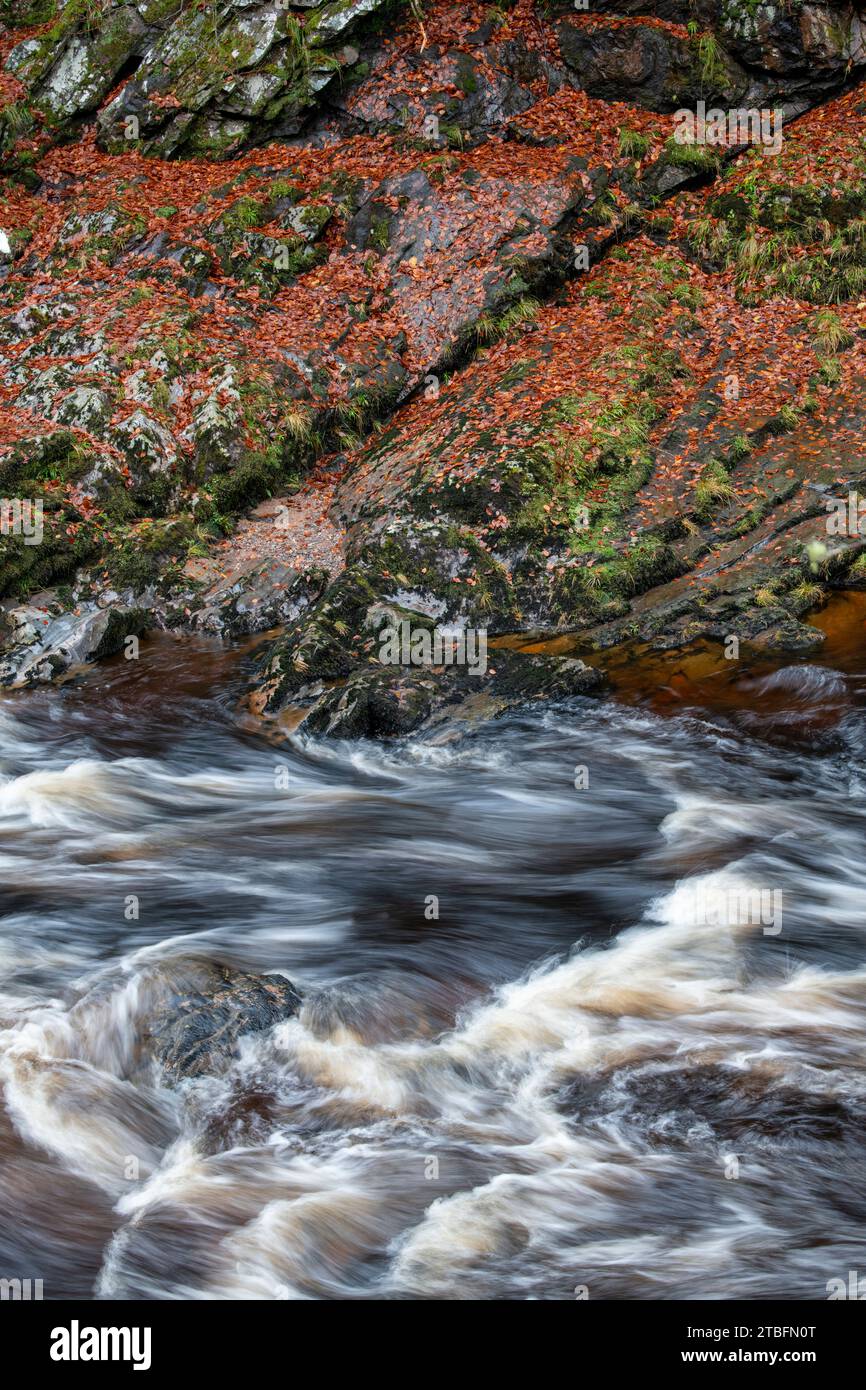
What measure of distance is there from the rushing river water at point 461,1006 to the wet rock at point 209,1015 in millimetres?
111

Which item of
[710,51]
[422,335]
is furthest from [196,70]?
[710,51]

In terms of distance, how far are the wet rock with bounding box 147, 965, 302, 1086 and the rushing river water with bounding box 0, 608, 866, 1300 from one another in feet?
0.36

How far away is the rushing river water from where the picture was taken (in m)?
4.43

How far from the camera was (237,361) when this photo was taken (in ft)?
43.5

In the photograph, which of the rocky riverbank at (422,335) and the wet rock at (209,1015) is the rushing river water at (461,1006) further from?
the rocky riverbank at (422,335)

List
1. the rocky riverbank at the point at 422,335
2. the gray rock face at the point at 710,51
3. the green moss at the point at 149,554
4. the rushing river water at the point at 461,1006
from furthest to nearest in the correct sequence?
the gray rock face at the point at 710,51, the green moss at the point at 149,554, the rocky riverbank at the point at 422,335, the rushing river water at the point at 461,1006

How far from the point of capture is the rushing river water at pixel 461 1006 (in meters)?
4.43

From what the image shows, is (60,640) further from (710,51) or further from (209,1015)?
(710,51)

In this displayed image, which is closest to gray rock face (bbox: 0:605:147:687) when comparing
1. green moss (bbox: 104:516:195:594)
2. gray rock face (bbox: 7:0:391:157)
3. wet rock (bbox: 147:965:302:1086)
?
green moss (bbox: 104:516:195:594)

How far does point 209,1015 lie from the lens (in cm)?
554

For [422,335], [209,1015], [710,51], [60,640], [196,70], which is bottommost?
[209,1015]

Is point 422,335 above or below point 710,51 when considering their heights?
below

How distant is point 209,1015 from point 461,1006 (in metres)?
1.44

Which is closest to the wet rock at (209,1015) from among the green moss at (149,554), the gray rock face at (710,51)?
the green moss at (149,554)
